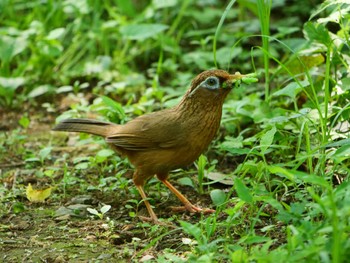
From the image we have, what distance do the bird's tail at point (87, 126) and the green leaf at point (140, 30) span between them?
197 centimetres

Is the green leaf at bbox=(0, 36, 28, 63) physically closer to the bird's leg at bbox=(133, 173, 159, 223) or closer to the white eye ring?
the bird's leg at bbox=(133, 173, 159, 223)

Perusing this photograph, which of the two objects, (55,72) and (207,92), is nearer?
(207,92)

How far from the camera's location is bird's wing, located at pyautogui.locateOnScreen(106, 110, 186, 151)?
16.2 feet

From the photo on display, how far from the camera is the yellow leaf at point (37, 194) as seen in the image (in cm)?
516

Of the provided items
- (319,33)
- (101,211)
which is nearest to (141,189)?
(101,211)

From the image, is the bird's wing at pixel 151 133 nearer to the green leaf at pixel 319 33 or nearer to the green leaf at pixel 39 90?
the green leaf at pixel 319 33

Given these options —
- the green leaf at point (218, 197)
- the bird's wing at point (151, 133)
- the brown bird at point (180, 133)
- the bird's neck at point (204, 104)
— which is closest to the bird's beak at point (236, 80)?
the brown bird at point (180, 133)

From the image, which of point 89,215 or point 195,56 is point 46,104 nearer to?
point 195,56

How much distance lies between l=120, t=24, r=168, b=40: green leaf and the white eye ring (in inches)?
96.8

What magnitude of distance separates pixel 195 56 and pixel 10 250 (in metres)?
3.65

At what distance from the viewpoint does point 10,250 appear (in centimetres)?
441

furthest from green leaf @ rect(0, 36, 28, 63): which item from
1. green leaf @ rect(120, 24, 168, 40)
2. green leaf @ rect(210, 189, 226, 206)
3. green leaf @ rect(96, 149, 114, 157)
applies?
green leaf @ rect(210, 189, 226, 206)

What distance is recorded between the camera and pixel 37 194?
16.9 feet

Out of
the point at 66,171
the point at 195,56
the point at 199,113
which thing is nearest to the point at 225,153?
the point at 199,113
